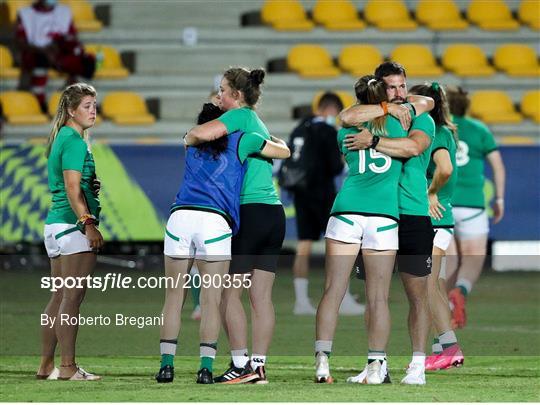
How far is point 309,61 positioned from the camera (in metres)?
21.5

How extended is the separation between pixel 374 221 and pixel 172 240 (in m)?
1.21

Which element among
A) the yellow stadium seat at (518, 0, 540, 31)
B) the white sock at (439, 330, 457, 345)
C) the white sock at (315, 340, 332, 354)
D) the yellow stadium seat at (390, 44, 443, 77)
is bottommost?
the white sock at (439, 330, 457, 345)

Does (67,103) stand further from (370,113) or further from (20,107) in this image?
(20,107)

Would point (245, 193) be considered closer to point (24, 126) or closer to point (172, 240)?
point (172, 240)

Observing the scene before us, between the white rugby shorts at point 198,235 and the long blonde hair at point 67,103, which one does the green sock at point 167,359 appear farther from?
the long blonde hair at point 67,103

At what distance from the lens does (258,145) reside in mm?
8109

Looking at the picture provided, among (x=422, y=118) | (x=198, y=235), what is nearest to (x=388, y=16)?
(x=422, y=118)

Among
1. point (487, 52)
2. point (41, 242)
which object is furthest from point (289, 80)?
point (41, 242)

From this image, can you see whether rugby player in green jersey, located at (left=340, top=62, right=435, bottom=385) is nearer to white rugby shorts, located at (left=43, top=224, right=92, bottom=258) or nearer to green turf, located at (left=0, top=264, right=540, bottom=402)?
green turf, located at (left=0, top=264, right=540, bottom=402)

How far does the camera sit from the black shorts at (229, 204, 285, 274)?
325 inches

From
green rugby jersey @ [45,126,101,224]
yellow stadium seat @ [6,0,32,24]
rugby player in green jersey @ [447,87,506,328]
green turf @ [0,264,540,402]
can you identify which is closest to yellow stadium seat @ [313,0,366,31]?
yellow stadium seat @ [6,0,32,24]

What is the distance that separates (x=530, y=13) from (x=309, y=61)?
3.89m

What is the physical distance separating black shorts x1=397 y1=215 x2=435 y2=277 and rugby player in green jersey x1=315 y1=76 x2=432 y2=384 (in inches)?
5.4

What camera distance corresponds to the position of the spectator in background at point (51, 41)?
20078mm
